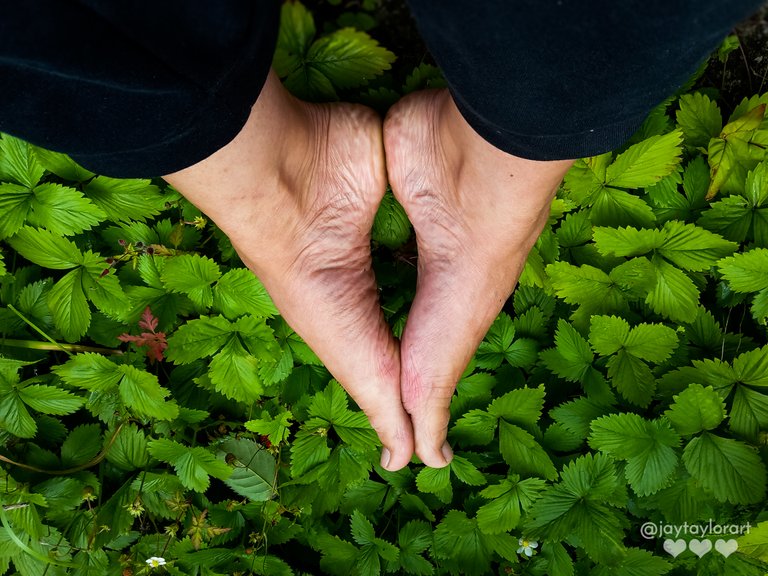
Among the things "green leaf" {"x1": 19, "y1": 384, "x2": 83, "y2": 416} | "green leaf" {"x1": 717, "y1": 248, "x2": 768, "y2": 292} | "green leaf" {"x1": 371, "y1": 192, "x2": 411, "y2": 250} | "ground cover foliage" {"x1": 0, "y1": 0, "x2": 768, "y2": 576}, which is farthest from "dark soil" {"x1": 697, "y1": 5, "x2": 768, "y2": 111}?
"green leaf" {"x1": 19, "y1": 384, "x2": 83, "y2": 416}

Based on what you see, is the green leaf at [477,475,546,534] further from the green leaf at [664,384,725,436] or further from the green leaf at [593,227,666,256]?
the green leaf at [593,227,666,256]

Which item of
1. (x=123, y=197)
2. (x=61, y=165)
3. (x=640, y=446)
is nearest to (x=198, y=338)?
(x=123, y=197)

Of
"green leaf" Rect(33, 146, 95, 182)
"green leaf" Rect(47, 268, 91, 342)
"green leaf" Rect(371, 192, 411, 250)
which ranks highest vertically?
"green leaf" Rect(33, 146, 95, 182)

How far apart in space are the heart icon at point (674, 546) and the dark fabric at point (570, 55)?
1.04m

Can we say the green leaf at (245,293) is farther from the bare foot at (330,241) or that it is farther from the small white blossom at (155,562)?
the small white blossom at (155,562)

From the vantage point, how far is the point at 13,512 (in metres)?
1.39

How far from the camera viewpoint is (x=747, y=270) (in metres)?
1.26

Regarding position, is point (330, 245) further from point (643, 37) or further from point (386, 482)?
point (643, 37)

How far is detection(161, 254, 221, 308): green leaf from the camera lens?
4.37 feet

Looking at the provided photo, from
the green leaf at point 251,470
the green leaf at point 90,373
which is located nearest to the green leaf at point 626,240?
the green leaf at point 251,470

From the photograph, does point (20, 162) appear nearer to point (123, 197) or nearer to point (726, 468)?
point (123, 197)

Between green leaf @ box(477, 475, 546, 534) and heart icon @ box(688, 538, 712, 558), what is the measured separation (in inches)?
14.6

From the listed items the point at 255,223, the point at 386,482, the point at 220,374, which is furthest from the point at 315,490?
the point at 255,223

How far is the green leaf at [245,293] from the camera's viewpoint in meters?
1.33
